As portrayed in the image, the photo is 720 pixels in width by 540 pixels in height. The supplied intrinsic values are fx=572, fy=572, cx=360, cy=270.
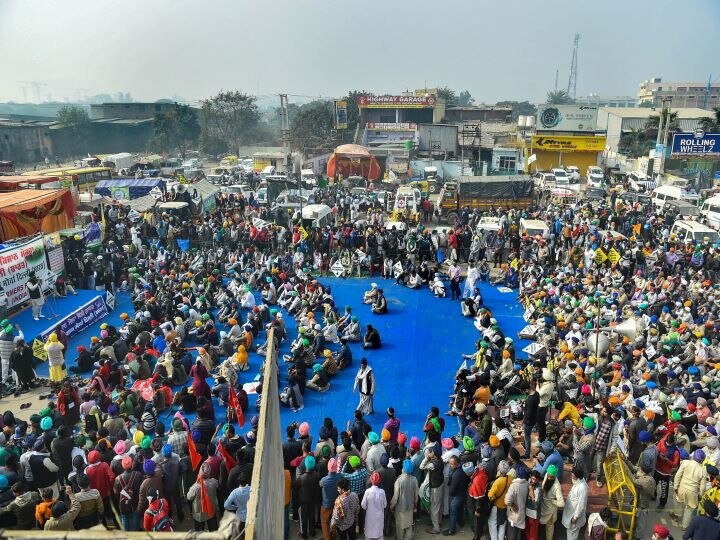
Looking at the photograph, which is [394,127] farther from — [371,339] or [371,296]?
[371,339]

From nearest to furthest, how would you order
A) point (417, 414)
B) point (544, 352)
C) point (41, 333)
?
point (417, 414) < point (544, 352) < point (41, 333)

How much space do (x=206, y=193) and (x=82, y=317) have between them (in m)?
13.1

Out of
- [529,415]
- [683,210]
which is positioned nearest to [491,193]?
[683,210]

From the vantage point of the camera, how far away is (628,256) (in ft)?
57.5

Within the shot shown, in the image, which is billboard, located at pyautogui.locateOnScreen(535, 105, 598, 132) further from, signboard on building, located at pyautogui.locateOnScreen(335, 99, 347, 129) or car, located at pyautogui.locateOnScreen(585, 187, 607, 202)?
signboard on building, located at pyautogui.locateOnScreen(335, 99, 347, 129)

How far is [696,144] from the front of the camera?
34.1 meters

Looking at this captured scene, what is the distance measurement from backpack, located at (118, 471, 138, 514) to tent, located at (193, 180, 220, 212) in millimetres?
20157

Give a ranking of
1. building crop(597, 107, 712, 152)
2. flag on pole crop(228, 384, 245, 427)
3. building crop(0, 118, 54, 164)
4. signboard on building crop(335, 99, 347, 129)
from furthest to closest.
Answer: signboard on building crop(335, 99, 347, 129) → building crop(0, 118, 54, 164) → building crop(597, 107, 712, 152) → flag on pole crop(228, 384, 245, 427)

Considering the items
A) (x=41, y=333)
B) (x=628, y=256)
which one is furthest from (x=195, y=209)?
(x=628, y=256)

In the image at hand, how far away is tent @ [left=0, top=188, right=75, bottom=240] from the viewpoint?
19.2 meters

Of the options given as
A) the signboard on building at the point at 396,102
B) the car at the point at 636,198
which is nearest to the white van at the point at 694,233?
the car at the point at 636,198

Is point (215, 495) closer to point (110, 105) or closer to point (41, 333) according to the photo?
point (41, 333)

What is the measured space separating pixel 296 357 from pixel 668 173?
34.9m

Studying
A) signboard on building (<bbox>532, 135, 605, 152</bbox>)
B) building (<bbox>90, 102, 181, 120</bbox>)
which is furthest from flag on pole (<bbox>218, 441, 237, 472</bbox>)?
building (<bbox>90, 102, 181, 120</bbox>)
